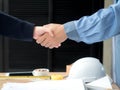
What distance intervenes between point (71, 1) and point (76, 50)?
0.60m

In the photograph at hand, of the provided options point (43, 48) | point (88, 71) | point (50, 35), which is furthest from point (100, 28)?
point (43, 48)

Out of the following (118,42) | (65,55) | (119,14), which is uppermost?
(119,14)

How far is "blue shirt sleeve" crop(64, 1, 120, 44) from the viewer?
1539 mm

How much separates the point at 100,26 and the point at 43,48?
8.73 ft

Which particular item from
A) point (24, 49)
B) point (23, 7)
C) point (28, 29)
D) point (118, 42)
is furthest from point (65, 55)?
point (118, 42)

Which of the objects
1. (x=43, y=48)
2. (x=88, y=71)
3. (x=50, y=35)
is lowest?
(x=43, y=48)

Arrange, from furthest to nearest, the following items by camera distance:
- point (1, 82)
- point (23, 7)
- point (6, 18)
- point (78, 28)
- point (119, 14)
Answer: point (23, 7) → point (6, 18) → point (1, 82) → point (78, 28) → point (119, 14)

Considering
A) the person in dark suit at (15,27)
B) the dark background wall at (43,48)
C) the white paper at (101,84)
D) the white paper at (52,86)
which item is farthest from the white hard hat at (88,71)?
the dark background wall at (43,48)

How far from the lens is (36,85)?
1.55 metres

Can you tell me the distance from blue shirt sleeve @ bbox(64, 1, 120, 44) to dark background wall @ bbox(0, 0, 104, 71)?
2462mm

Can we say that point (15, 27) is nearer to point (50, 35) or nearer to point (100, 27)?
point (50, 35)

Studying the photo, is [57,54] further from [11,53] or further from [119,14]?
[119,14]

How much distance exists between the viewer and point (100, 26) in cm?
157

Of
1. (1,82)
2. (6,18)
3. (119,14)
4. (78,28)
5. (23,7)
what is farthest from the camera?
(23,7)
